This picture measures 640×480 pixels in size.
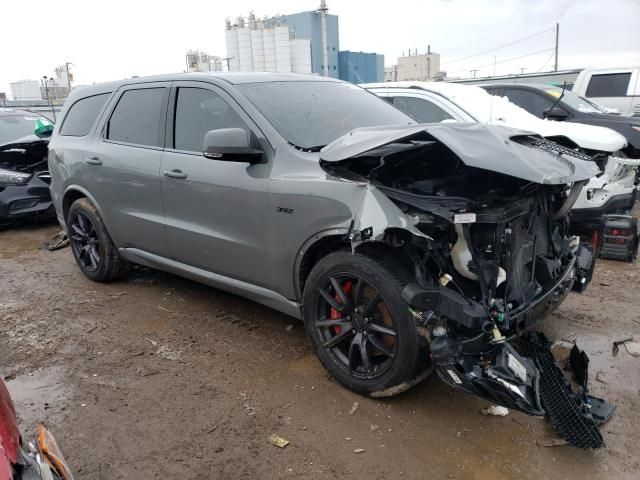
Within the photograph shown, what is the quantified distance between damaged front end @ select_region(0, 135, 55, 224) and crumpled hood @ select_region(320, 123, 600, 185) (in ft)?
20.3

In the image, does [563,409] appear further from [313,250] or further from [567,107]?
[567,107]

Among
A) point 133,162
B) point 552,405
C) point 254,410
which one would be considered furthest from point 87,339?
point 552,405

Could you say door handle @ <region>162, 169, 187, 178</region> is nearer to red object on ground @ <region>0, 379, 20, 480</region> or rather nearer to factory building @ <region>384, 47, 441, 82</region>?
red object on ground @ <region>0, 379, 20, 480</region>

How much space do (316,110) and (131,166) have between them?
1653 millimetres

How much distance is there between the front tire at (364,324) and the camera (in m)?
2.73

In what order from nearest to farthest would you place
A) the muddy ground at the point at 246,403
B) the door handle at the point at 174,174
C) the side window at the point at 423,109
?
the muddy ground at the point at 246,403 → the door handle at the point at 174,174 → the side window at the point at 423,109

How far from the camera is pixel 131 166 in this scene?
4.29 m

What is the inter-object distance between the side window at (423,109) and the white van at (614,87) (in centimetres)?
701

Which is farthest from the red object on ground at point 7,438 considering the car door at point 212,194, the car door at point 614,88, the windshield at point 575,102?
the car door at point 614,88

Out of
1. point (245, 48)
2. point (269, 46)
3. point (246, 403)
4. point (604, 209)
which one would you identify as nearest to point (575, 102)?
point (604, 209)

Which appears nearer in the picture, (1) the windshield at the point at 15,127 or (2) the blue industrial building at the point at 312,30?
(1) the windshield at the point at 15,127

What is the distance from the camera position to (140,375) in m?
3.46

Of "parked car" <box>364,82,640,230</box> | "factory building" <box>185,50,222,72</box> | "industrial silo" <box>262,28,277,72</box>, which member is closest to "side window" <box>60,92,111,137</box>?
"parked car" <box>364,82,640,230</box>

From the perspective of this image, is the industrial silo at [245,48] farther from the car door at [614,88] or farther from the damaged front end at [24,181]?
the damaged front end at [24,181]
